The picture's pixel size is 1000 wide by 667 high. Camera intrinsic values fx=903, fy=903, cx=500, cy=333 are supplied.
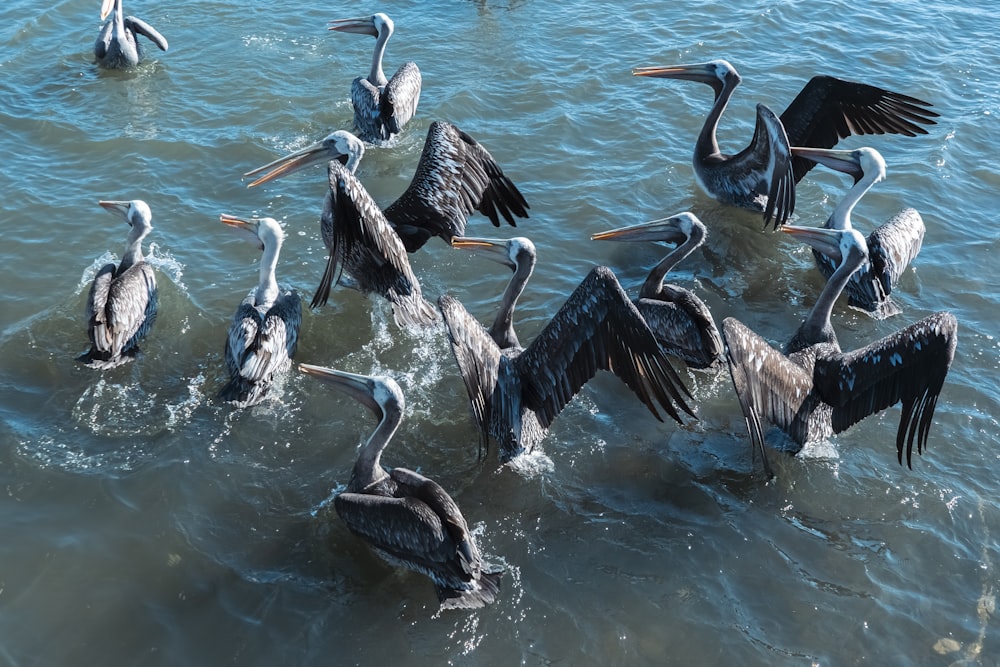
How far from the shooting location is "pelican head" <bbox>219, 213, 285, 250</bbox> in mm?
7719

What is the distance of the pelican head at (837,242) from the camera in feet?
24.7

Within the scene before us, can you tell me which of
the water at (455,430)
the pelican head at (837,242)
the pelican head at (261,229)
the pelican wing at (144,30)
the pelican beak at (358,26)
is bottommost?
Answer: the water at (455,430)

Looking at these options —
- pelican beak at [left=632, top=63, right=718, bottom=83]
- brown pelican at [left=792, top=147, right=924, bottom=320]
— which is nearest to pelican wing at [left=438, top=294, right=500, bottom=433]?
brown pelican at [left=792, top=147, right=924, bottom=320]

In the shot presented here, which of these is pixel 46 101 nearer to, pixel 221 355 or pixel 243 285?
pixel 243 285

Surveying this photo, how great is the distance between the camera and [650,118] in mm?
11078

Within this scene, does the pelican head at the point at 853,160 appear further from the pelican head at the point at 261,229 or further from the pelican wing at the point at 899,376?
the pelican head at the point at 261,229

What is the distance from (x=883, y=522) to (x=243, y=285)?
221 inches

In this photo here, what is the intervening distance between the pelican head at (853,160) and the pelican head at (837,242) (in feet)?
3.76

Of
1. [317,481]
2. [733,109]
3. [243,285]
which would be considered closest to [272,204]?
[243,285]

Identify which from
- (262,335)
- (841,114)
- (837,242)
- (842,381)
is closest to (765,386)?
(842,381)

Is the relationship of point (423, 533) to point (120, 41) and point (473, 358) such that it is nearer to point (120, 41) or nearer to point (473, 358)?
point (473, 358)

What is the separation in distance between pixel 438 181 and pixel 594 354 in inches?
106

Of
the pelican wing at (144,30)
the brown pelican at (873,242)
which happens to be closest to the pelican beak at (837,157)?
the brown pelican at (873,242)

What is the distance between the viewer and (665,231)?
8258 millimetres
